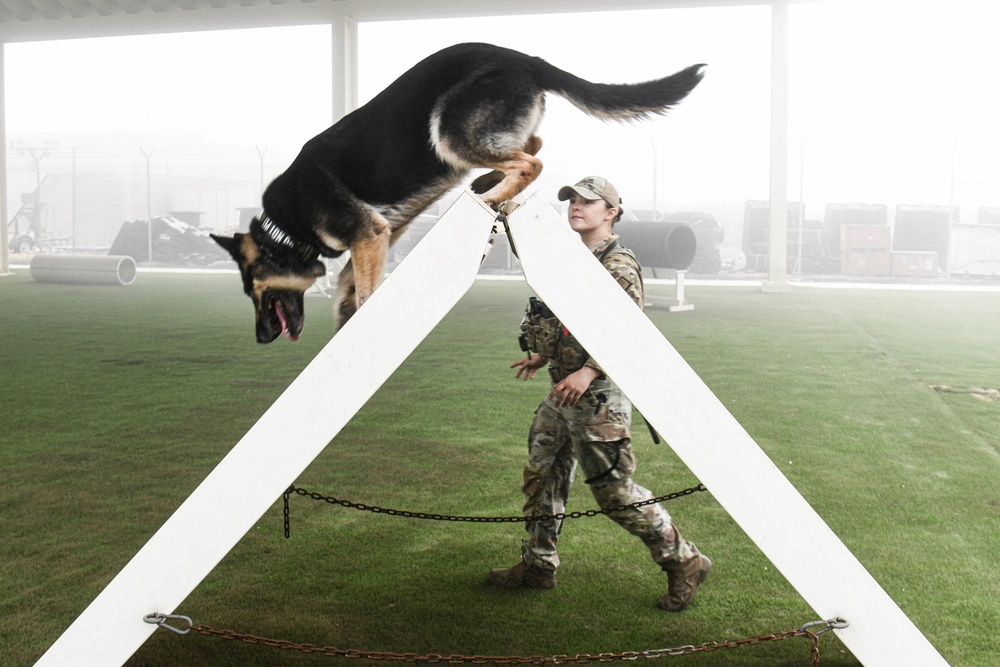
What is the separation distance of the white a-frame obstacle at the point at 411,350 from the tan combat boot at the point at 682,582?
0.75 metres

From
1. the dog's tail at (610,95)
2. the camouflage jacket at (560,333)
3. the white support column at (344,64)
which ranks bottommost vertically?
the camouflage jacket at (560,333)

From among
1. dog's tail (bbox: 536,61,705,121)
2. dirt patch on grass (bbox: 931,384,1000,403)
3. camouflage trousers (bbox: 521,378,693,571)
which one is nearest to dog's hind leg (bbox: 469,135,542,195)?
dog's tail (bbox: 536,61,705,121)

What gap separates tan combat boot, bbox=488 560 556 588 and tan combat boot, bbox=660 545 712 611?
1.04ft

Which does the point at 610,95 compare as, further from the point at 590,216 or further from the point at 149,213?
the point at 149,213

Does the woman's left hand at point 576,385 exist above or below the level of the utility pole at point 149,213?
below

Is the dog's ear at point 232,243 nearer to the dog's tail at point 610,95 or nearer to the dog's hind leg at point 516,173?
the dog's hind leg at point 516,173

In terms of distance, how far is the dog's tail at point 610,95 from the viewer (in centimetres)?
184

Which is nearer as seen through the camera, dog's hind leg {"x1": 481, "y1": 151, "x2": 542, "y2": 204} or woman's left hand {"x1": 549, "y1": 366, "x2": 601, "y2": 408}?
dog's hind leg {"x1": 481, "y1": 151, "x2": 542, "y2": 204}

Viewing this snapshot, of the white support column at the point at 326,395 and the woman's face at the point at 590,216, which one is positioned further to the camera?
the woman's face at the point at 590,216

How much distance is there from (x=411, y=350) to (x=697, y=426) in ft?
1.57

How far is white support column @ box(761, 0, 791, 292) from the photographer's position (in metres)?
6.05

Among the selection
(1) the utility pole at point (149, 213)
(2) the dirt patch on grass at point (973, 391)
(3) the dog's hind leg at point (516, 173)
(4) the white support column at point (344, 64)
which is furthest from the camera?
(1) the utility pole at point (149, 213)

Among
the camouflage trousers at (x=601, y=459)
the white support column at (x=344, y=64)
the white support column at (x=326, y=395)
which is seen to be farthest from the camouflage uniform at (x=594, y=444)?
the white support column at (x=344, y=64)

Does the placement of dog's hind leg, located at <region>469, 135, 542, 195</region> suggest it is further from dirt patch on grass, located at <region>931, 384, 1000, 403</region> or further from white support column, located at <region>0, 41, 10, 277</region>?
white support column, located at <region>0, 41, 10, 277</region>
